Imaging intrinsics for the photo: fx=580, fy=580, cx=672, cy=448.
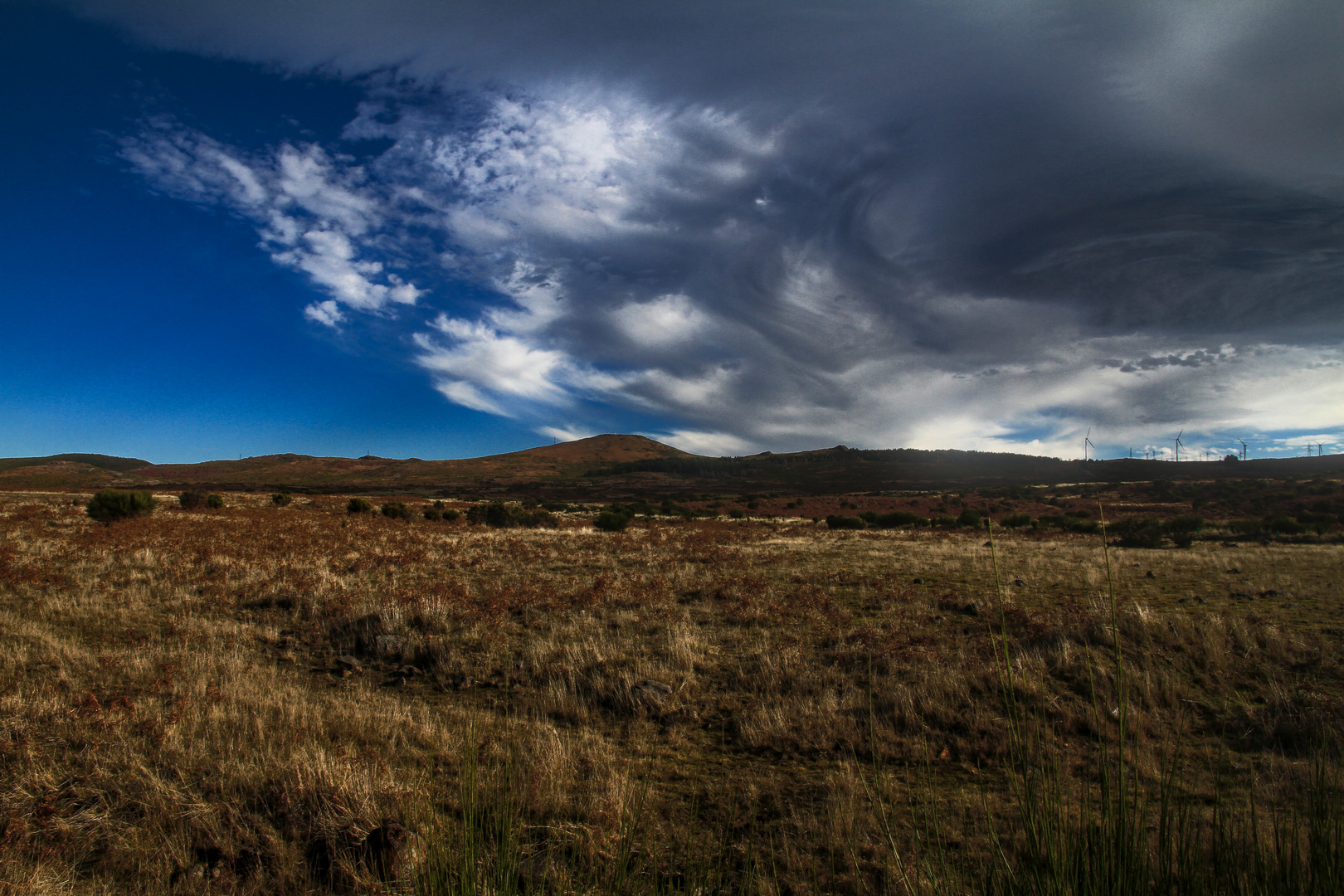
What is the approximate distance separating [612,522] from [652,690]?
87.6 ft

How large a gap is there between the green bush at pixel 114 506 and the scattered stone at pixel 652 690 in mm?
28420

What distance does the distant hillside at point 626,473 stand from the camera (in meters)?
97.1

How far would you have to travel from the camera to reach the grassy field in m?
3.86

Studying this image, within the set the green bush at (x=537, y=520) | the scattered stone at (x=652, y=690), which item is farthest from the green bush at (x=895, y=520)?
the scattered stone at (x=652, y=690)

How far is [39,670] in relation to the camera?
718cm

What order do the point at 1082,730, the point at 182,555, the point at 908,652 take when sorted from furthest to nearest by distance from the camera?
the point at 182,555
the point at 908,652
the point at 1082,730

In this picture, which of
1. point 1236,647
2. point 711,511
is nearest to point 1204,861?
point 1236,647

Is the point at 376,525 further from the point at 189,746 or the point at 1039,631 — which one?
the point at 1039,631

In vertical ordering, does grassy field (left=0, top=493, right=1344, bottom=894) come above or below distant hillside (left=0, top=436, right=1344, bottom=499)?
below

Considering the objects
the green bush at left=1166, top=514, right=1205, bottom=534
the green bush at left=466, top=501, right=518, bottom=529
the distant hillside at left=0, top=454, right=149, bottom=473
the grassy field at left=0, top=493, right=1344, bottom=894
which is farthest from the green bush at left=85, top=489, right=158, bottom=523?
the distant hillside at left=0, top=454, right=149, bottom=473

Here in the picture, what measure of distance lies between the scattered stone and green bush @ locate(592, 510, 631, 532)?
82.8ft

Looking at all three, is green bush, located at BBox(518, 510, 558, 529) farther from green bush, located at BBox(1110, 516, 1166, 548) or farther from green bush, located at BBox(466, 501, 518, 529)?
green bush, located at BBox(1110, 516, 1166, 548)

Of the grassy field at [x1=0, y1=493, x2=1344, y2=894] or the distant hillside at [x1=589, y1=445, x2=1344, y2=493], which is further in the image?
the distant hillside at [x1=589, y1=445, x2=1344, y2=493]

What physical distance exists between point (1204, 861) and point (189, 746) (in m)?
8.23
